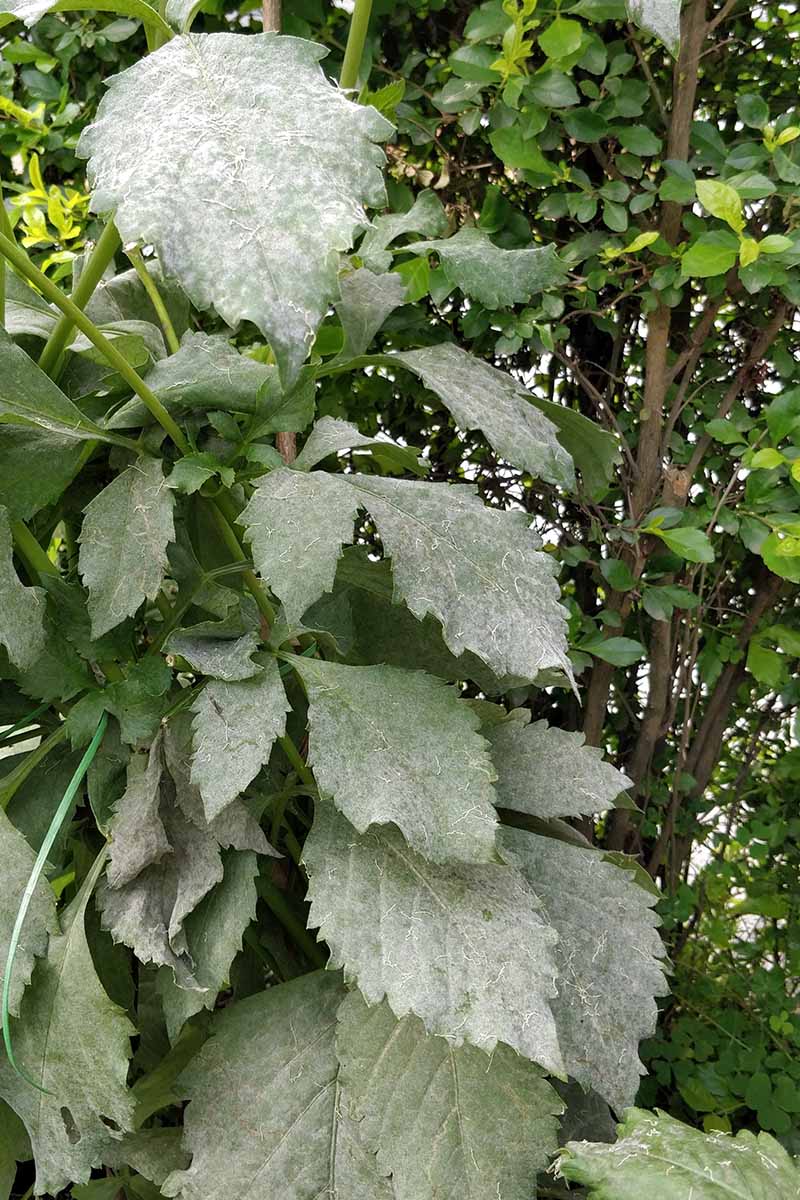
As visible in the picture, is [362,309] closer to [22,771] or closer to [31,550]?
[31,550]

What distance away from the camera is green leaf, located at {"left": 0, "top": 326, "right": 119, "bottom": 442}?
2.22ft

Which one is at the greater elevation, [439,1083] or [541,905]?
[541,905]

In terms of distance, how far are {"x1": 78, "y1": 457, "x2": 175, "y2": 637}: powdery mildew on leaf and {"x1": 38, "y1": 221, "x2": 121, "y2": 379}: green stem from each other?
0.12m

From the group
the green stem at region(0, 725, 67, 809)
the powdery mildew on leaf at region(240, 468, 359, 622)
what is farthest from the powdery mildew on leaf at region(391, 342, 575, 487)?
the green stem at region(0, 725, 67, 809)

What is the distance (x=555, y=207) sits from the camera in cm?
104

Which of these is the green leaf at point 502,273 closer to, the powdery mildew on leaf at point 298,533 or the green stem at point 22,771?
the powdery mildew on leaf at point 298,533

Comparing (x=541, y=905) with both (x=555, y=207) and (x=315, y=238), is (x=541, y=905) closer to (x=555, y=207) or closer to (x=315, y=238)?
(x=315, y=238)

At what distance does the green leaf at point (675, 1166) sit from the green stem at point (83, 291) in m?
0.58

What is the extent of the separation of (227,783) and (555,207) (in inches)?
26.8

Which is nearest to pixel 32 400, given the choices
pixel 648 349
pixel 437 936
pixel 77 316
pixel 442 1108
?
pixel 77 316

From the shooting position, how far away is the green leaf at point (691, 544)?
979 mm

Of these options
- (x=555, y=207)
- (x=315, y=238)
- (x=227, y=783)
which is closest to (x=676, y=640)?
(x=555, y=207)

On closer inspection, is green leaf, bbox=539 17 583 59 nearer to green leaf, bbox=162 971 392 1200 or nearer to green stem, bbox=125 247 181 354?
green stem, bbox=125 247 181 354

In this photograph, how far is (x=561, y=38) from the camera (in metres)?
0.92
